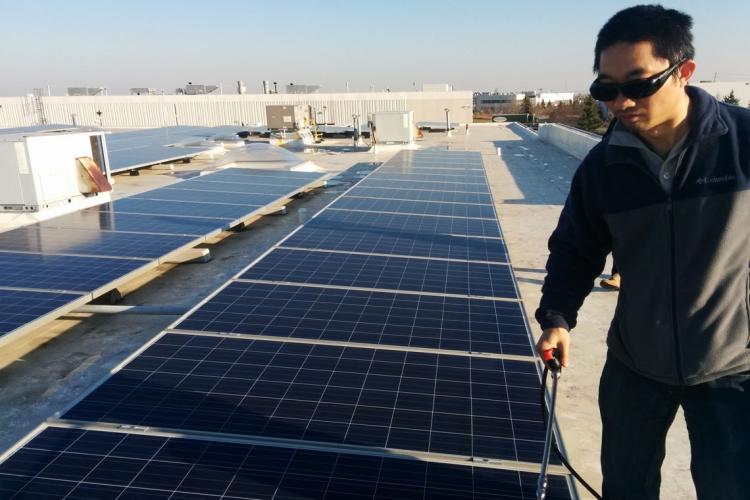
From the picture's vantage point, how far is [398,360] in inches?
210

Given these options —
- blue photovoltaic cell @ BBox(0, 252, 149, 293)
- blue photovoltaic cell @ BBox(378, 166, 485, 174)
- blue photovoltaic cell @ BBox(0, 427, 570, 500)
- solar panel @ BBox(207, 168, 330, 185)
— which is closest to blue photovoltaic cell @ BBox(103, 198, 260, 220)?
blue photovoltaic cell @ BBox(0, 252, 149, 293)

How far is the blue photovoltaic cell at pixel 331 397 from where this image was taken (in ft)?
13.6

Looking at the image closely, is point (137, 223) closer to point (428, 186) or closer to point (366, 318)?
point (366, 318)

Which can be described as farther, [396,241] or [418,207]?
[418,207]

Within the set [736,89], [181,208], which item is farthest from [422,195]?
[736,89]

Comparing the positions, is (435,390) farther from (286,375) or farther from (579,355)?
(579,355)

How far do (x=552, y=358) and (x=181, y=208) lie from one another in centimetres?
1171

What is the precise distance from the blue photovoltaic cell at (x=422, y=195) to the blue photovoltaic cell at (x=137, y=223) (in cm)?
460

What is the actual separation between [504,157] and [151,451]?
1269 inches

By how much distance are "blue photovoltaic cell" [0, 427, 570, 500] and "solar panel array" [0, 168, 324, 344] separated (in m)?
3.00

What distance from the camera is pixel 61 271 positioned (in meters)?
8.43

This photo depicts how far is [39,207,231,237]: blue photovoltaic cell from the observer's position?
11219mm

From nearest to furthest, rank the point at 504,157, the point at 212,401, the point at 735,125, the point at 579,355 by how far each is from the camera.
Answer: the point at 735,125 < the point at 212,401 < the point at 579,355 < the point at 504,157

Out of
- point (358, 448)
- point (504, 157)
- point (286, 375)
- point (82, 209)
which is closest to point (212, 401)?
point (286, 375)
